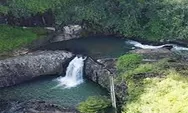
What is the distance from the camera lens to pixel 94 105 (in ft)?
103

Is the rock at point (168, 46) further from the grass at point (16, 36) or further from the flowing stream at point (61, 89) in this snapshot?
the grass at point (16, 36)

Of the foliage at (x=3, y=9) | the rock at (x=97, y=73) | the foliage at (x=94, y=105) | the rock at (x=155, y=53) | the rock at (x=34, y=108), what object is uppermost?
the foliage at (x=3, y=9)

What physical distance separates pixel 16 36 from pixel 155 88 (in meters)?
18.5

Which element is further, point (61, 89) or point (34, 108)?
point (61, 89)

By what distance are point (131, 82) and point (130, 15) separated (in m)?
15.4

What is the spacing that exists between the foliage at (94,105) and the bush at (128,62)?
3489 mm

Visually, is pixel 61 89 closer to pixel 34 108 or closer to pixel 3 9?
pixel 34 108

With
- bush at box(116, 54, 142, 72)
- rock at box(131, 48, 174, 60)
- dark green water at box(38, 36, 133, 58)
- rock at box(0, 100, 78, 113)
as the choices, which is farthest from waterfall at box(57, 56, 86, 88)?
rock at box(131, 48, 174, 60)

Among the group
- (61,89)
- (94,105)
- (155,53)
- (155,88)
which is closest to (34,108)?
(94,105)

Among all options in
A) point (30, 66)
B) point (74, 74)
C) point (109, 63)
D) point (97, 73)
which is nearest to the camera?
point (97, 73)

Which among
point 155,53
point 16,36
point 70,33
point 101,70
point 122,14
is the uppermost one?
point 122,14

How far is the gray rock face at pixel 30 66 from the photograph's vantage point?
3809 centimetres

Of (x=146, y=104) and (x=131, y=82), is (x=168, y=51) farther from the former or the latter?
(x=146, y=104)

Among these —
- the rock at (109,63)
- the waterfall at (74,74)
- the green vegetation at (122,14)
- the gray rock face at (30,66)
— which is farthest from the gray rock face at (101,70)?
the green vegetation at (122,14)
